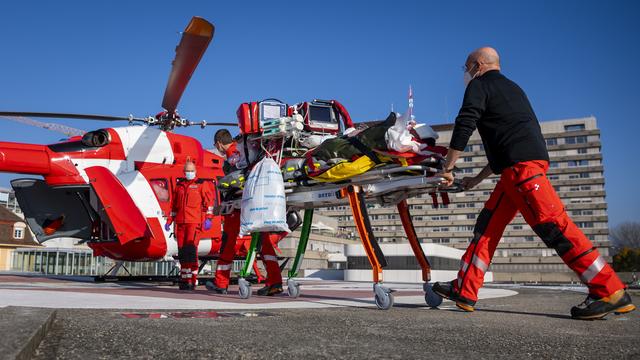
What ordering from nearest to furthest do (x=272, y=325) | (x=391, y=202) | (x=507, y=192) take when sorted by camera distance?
(x=272, y=325)
(x=507, y=192)
(x=391, y=202)

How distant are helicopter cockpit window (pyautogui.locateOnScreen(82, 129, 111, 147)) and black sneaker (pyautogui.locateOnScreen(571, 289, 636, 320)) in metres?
9.30

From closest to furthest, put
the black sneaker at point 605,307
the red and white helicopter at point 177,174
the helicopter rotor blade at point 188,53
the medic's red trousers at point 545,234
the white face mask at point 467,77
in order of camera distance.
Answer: the black sneaker at point 605,307 → the medic's red trousers at point 545,234 → the white face mask at point 467,77 → the red and white helicopter at point 177,174 → the helicopter rotor blade at point 188,53

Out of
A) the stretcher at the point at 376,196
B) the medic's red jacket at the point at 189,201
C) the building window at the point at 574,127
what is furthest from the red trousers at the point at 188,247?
the building window at the point at 574,127

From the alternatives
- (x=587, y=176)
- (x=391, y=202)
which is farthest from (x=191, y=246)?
(x=587, y=176)

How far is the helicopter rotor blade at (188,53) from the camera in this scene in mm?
7082

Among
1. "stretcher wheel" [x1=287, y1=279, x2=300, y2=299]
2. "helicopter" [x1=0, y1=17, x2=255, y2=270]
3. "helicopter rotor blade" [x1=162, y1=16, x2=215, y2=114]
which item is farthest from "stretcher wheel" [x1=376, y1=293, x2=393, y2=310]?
"helicopter" [x1=0, y1=17, x2=255, y2=270]

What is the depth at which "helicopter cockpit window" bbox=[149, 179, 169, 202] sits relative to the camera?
1074cm

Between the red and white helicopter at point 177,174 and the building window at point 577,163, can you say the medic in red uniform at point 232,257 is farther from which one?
the building window at point 577,163

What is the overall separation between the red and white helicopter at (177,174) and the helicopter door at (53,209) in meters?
0.02

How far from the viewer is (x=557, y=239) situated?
3947 mm

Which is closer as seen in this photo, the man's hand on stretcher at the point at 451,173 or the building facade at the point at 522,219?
the man's hand on stretcher at the point at 451,173

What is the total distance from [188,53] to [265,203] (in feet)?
10.5

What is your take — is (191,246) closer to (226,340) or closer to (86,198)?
(86,198)

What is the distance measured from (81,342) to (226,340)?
23.8 inches
